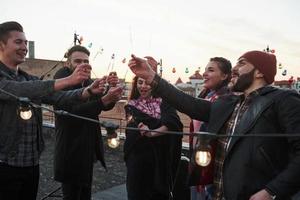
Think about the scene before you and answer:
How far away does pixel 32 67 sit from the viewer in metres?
44.6

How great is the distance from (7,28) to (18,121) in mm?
844

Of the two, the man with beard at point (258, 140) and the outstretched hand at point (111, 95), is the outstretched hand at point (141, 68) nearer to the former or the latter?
the man with beard at point (258, 140)

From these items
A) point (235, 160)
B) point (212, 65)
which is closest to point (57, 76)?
point (212, 65)

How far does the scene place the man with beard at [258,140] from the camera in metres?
2.53

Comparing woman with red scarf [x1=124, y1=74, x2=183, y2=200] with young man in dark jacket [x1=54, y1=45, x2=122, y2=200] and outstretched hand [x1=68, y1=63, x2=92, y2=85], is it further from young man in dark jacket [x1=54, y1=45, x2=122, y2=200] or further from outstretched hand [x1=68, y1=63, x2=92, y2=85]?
outstretched hand [x1=68, y1=63, x2=92, y2=85]

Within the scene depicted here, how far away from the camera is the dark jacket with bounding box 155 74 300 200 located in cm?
252

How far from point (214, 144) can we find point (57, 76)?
208cm

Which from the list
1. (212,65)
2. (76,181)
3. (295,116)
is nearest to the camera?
(295,116)

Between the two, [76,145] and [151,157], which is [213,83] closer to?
[151,157]

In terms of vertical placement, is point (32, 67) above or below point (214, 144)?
above

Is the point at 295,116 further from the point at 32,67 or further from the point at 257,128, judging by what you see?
the point at 32,67

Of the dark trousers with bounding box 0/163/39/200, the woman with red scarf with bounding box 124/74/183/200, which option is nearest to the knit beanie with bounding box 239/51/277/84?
the woman with red scarf with bounding box 124/74/183/200

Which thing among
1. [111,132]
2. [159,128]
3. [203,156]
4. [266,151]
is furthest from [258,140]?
[159,128]

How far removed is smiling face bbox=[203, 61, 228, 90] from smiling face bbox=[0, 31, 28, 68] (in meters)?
2.15
